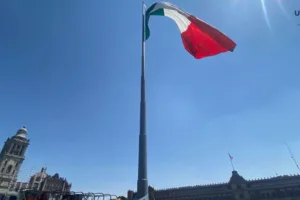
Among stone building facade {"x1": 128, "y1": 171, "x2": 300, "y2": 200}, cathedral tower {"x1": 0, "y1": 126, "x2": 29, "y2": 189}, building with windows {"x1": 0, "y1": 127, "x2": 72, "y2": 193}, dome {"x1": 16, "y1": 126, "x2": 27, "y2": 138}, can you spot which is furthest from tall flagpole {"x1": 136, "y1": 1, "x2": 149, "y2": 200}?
dome {"x1": 16, "y1": 126, "x2": 27, "y2": 138}

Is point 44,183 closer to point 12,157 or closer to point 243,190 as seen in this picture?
point 12,157

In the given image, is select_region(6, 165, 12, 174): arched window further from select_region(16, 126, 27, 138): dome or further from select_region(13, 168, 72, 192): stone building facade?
select_region(13, 168, 72, 192): stone building facade

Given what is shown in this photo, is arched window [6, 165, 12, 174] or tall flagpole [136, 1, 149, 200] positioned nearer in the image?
tall flagpole [136, 1, 149, 200]

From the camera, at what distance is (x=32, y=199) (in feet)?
50.5

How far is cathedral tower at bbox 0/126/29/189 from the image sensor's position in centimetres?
5625

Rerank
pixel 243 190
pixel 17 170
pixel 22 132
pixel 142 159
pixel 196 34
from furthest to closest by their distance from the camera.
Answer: pixel 22 132, pixel 17 170, pixel 243 190, pixel 196 34, pixel 142 159

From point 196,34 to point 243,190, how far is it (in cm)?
5533

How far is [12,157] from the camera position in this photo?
196 feet

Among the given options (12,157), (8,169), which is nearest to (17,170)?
(8,169)

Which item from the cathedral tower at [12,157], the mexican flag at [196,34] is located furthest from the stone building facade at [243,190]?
the mexican flag at [196,34]

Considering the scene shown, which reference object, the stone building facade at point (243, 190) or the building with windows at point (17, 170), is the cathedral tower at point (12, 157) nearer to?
the building with windows at point (17, 170)

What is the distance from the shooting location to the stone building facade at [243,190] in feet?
149

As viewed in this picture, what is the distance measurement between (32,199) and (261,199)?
5261 centimetres

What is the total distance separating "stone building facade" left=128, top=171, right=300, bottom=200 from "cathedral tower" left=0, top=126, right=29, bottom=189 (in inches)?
1479
